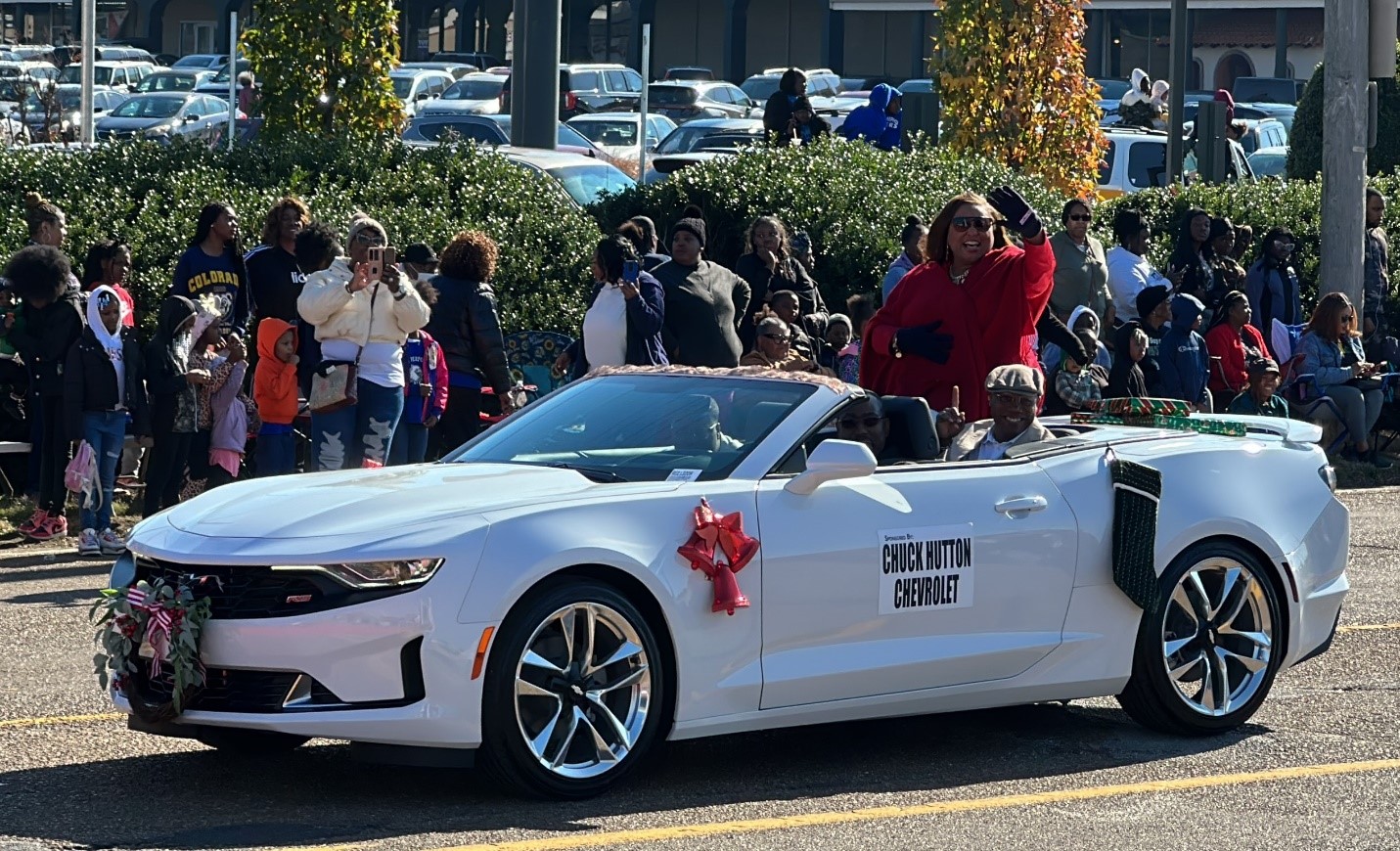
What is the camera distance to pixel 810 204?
1812 centimetres

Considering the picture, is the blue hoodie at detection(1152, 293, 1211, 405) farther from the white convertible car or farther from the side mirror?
the side mirror

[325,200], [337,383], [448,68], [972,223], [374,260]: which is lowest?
[337,383]

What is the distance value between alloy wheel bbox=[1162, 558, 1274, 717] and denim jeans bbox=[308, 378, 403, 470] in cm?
544

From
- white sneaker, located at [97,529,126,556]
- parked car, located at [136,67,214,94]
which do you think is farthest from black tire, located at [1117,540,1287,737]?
parked car, located at [136,67,214,94]

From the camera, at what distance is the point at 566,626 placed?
717 cm

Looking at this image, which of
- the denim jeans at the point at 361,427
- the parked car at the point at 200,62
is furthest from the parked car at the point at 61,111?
the denim jeans at the point at 361,427

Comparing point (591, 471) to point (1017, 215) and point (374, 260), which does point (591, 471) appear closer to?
point (1017, 215)

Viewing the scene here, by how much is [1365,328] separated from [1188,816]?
1302cm

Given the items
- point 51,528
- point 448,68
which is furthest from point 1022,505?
point 448,68

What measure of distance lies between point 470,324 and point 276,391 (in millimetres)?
1215

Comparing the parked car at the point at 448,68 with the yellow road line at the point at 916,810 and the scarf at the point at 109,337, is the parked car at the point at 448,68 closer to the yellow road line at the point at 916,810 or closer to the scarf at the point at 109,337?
the scarf at the point at 109,337

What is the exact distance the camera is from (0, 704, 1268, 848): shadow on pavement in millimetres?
6863

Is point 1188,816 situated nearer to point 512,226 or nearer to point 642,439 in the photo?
point 642,439

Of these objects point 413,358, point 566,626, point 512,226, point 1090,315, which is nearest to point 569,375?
point 413,358
